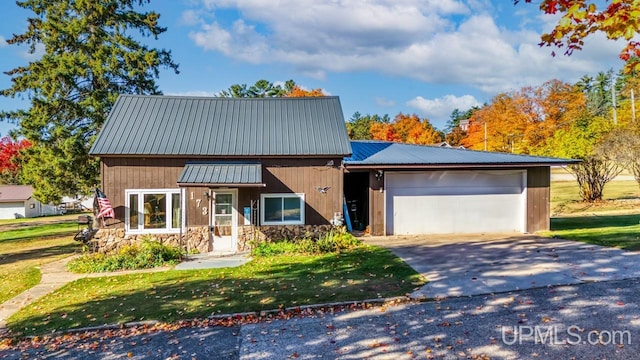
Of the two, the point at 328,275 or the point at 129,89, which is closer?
the point at 328,275

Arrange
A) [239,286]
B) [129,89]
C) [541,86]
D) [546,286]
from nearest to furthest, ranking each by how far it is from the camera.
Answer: [546,286] → [239,286] → [129,89] → [541,86]

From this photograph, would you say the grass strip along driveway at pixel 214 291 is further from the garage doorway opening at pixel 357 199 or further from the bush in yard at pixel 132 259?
the garage doorway opening at pixel 357 199

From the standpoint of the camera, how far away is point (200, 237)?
12445mm

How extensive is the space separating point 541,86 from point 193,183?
3431 centimetres

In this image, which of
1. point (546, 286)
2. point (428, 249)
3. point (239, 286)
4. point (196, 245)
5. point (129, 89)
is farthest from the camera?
point (129, 89)

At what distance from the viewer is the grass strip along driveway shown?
6.52m

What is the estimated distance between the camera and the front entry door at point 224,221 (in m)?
12.5

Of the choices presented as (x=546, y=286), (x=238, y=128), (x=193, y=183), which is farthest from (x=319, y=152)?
(x=546, y=286)

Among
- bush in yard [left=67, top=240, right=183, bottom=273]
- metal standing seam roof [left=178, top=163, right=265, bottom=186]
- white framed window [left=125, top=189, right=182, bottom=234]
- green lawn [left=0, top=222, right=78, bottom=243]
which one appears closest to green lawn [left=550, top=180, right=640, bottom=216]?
metal standing seam roof [left=178, top=163, right=265, bottom=186]

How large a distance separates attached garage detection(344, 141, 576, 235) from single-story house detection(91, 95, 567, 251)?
4 centimetres

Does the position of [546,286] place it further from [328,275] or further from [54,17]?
[54,17]

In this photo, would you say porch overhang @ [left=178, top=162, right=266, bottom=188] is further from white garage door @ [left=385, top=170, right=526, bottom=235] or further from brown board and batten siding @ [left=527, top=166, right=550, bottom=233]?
brown board and batten siding @ [left=527, top=166, right=550, bottom=233]

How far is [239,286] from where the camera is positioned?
7.88 meters

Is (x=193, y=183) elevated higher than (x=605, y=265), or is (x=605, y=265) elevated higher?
(x=193, y=183)
